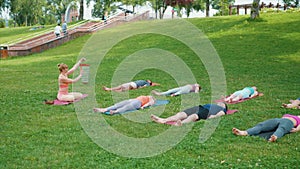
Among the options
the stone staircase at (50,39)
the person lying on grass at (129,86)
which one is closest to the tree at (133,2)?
the stone staircase at (50,39)

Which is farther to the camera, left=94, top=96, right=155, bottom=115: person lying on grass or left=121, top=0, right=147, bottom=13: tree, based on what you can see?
left=121, top=0, right=147, bottom=13: tree

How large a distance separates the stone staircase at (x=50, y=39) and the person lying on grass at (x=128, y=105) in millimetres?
18188

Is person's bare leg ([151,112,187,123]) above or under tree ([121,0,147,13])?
under

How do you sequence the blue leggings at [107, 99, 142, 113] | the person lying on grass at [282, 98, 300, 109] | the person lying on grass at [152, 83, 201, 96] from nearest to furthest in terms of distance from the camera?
the blue leggings at [107, 99, 142, 113] → the person lying on grass at [282, 98, 300, 109] → the person lying on grass at [152, 83, 201, 96]

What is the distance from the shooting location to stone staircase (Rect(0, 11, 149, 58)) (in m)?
24.9

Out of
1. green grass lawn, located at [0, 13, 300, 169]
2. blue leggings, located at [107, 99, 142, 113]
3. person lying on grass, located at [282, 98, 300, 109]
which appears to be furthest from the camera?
person lying on grass, located at [282, 98, 300, 109]

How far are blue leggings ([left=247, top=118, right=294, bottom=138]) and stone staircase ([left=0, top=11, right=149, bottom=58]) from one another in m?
21.2

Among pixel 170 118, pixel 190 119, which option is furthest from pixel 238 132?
pixel 170 118

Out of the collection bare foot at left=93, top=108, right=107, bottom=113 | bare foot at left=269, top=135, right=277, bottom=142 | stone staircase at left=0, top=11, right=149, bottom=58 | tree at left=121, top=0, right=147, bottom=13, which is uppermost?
tree at left=121, top=0, right=147, bottom=13

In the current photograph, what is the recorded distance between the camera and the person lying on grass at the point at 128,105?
331 inches

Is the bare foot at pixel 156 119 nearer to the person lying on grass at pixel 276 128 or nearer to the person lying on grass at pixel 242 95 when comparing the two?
the person lying on grass at pixel 276 128

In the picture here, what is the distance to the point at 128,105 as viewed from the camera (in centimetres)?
856

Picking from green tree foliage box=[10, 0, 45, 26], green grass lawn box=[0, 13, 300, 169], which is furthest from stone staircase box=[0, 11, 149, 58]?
green tree foliage box=[10, 0, 45, 26]

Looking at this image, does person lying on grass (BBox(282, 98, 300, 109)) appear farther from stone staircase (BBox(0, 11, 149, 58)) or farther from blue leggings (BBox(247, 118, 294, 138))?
stone staircase (BBox(0, 11, 149, 58))
